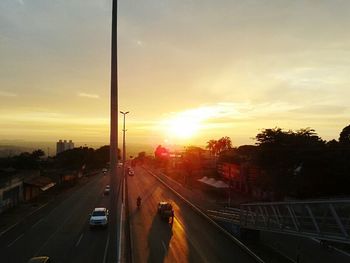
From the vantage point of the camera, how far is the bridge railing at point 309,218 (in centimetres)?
1817

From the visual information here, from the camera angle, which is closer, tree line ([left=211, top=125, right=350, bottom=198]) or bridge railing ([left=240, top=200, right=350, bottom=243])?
bridge railing ([left=240, top=200, right=350, bottom=243])

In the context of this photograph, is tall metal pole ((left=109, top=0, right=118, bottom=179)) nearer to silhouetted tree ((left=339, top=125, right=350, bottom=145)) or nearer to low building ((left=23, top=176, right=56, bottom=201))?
low building ((left=23, top=176, right=56, bottom=201))

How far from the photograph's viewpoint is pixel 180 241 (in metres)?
30.5

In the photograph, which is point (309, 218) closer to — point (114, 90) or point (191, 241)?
point (191, 241)

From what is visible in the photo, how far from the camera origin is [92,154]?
164750 millimetres

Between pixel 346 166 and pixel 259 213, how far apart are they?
66.1ft

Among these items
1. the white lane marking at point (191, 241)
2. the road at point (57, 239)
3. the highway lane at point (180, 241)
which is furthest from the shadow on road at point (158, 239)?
the road at point (57, 239)

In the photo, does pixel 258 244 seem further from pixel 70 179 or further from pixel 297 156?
pixel 70 179

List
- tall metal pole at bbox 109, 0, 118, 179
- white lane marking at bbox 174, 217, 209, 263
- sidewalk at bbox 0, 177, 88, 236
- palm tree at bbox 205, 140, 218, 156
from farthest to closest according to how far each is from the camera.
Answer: palm tree at bbox 205, 140, 218, 156
sidewalk at bbox 0, 177, 88, 236
white lane marking at bbox 174, 217, 209, 263
tall metal pole at bbox 109, 0, 118, 179

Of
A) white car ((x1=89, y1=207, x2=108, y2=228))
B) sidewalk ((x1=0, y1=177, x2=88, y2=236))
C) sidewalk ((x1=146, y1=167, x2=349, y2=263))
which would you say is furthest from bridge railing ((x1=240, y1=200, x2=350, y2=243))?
sidewalk ((x1=0, y1=177, x2=88, y2=236))

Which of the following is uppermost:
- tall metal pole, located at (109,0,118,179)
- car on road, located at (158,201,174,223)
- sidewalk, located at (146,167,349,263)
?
tall metal pole, located at (109,0,118,179)

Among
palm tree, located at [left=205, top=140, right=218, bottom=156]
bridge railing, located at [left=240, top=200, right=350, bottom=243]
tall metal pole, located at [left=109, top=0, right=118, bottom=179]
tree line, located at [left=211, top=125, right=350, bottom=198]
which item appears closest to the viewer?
tall metal pole, located at [left=109, top=0, right=118, bottom=179]

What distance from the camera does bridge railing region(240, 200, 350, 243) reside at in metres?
18.2

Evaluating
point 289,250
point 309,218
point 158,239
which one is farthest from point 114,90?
point 158,239
